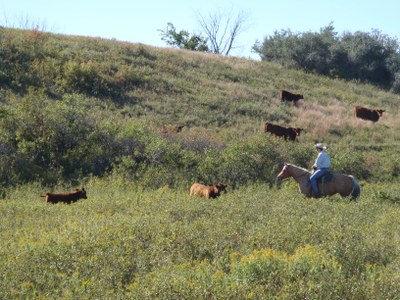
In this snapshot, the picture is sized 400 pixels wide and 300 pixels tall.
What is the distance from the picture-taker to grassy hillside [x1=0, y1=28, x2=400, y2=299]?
944cm

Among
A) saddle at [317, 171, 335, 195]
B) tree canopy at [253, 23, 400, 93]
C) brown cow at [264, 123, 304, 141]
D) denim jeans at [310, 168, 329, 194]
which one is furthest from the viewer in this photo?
tree canopy at [253, 23, 400, 93]

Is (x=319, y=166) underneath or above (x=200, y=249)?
above

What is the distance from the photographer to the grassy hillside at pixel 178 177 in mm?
9438

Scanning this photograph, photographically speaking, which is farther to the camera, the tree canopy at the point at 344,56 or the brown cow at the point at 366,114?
the tree canopy at the point at 344,56

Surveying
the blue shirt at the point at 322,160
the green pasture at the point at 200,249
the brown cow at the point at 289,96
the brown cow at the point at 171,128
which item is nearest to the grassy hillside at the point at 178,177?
the green pasture at the point at 200,249

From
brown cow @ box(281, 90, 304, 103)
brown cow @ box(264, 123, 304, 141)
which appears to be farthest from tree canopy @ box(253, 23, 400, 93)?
brown cow @ box(264, 123, 304, 141)

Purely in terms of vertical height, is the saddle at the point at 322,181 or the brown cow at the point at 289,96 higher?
the brown cow at the point at 289,96

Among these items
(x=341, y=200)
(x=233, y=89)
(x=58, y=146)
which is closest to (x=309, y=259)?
(x=341, y=200)

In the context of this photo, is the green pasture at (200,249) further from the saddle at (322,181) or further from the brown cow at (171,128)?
the brown cow at (171,128)

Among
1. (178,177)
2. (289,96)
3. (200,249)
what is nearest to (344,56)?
(289,96)

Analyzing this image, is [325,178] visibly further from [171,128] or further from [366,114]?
[366,114]

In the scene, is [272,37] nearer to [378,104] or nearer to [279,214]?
[378,104]

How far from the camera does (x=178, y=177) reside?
23938 millimetres

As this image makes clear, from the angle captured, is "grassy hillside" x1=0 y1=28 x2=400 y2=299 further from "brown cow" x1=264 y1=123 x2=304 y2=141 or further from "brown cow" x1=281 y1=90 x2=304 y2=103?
"brown cow" x1=264 y1=123 x2=304 y2=141
